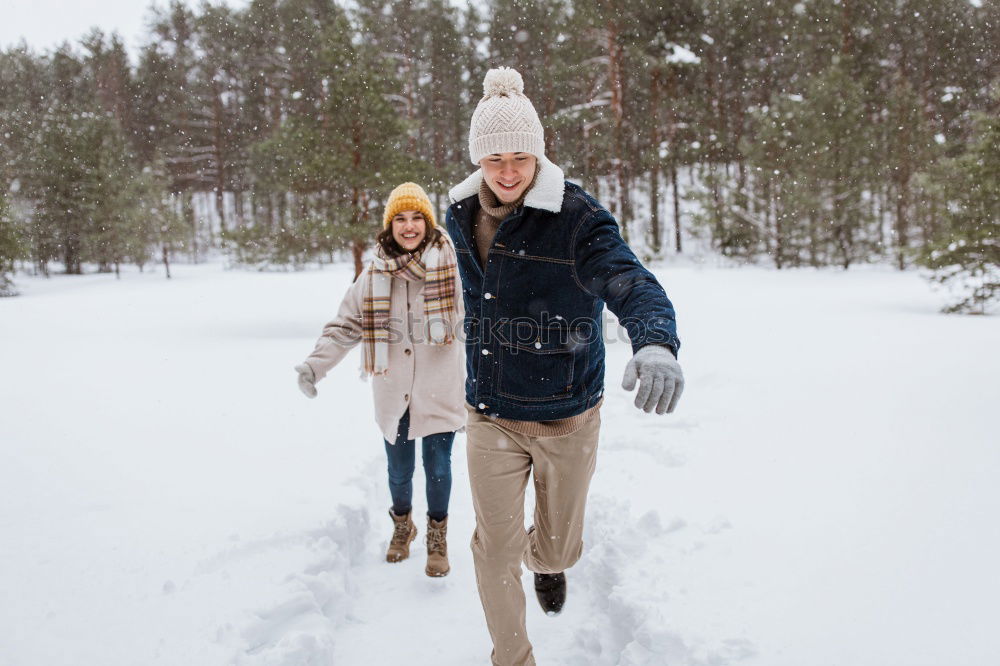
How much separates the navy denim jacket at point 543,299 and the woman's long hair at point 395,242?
1.01m

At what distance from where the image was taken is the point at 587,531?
12.4ft

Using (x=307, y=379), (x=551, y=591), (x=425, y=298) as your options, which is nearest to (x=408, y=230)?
(x=425, y=298)

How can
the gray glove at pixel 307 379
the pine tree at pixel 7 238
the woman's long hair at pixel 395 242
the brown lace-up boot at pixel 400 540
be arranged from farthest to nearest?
the pine tree at pixel 7 238
the brown lace-up boot at pixel 400 540
the woman's long hair at pixel 395 242
the gray glove at pixel 307 379

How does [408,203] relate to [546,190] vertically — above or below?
above

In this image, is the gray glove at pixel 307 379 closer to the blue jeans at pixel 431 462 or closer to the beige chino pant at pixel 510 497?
the blue jeans at pixel 431 462

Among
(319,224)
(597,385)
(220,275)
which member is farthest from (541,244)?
(220,275)

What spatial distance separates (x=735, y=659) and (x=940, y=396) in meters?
4.71

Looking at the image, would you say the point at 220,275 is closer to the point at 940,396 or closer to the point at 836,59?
the point at 836,59

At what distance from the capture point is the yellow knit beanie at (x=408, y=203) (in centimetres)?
353

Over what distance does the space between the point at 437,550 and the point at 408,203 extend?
6.75 ft

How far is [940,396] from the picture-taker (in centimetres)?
574

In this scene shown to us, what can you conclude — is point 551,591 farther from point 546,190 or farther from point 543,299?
point 546,190

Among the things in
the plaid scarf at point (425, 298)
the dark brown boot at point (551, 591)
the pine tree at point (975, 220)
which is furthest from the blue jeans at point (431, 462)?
the pine tree at point (975, 220)

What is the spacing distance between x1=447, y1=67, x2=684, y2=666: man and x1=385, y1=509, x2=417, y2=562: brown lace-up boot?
1.36 metres
